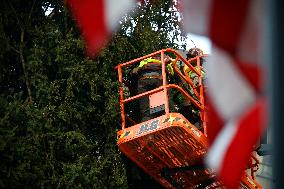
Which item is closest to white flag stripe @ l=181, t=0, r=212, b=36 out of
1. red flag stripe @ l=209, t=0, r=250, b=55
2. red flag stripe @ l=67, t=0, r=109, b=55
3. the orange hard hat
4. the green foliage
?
red flag stripe @ l=209, t=0, r=250, b=55

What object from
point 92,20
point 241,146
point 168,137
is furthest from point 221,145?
point 168,137

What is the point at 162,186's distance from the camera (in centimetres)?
782

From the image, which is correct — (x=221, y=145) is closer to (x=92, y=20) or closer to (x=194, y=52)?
(x=92, y=20)

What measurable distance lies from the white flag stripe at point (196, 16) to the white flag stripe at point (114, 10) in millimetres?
98

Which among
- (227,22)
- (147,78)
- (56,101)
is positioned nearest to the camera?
(227,22)

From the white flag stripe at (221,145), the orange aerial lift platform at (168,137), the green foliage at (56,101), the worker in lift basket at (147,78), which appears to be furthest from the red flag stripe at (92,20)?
the worker in lift basket at (147,78)

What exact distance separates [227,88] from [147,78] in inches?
244

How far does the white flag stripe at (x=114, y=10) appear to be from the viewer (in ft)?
2.97

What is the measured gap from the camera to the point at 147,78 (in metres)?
7.07

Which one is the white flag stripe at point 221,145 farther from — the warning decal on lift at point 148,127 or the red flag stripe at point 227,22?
the warning decal on lift at point 148,127

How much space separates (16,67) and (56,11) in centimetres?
102

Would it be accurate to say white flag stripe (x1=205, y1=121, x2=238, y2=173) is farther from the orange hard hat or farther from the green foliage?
the orange hard hat

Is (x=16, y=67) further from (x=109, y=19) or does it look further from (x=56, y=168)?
(x=109, y=19)

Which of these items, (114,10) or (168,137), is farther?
(168,137)
